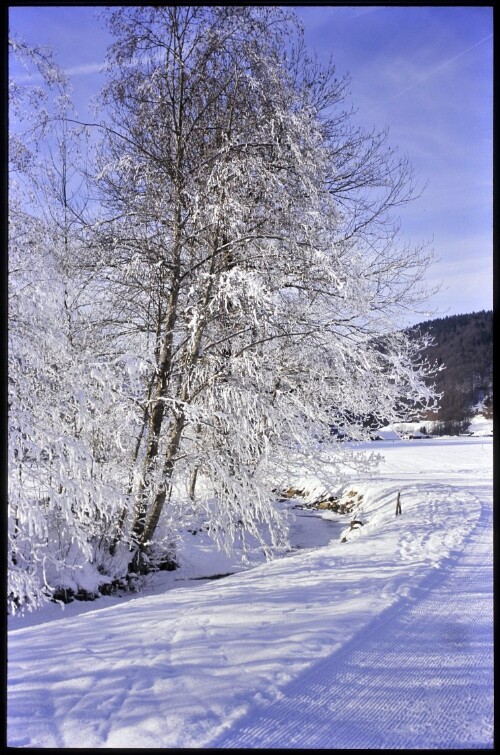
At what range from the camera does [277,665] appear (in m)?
2.52

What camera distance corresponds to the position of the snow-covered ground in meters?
1.94

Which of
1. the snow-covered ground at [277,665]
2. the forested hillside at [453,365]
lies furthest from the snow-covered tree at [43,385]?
the forested hillside at [453,365]

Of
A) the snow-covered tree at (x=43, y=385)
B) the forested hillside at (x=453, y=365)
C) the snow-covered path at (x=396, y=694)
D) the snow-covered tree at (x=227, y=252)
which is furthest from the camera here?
the snow-covered tree at (x=227, y=252)

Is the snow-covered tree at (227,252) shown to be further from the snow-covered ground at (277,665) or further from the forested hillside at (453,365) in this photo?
the snow-covered ground at (277,665)

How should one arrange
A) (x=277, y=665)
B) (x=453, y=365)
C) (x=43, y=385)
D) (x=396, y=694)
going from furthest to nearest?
(x=453, y=365) → (x=43, y=385) → (x=277, y=665) → (x=396, y=694)

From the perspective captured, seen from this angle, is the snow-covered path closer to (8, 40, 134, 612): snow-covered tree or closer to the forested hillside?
the forested hillside

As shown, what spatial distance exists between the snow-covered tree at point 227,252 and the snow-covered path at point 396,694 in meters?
2.40

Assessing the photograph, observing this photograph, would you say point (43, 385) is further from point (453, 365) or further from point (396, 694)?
point (453, 365)

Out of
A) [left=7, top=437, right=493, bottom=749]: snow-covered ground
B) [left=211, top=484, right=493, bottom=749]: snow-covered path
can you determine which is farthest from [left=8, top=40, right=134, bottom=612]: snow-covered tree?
[left=211, top=484, right=493, bottom=749]: snow-covered path

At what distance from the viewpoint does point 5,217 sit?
193cm

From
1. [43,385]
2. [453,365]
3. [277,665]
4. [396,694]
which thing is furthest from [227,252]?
[396,694]

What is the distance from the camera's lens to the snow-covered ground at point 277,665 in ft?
6.35

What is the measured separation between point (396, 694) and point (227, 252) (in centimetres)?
375

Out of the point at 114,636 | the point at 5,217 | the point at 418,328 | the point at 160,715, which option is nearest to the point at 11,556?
the point at 114,636
